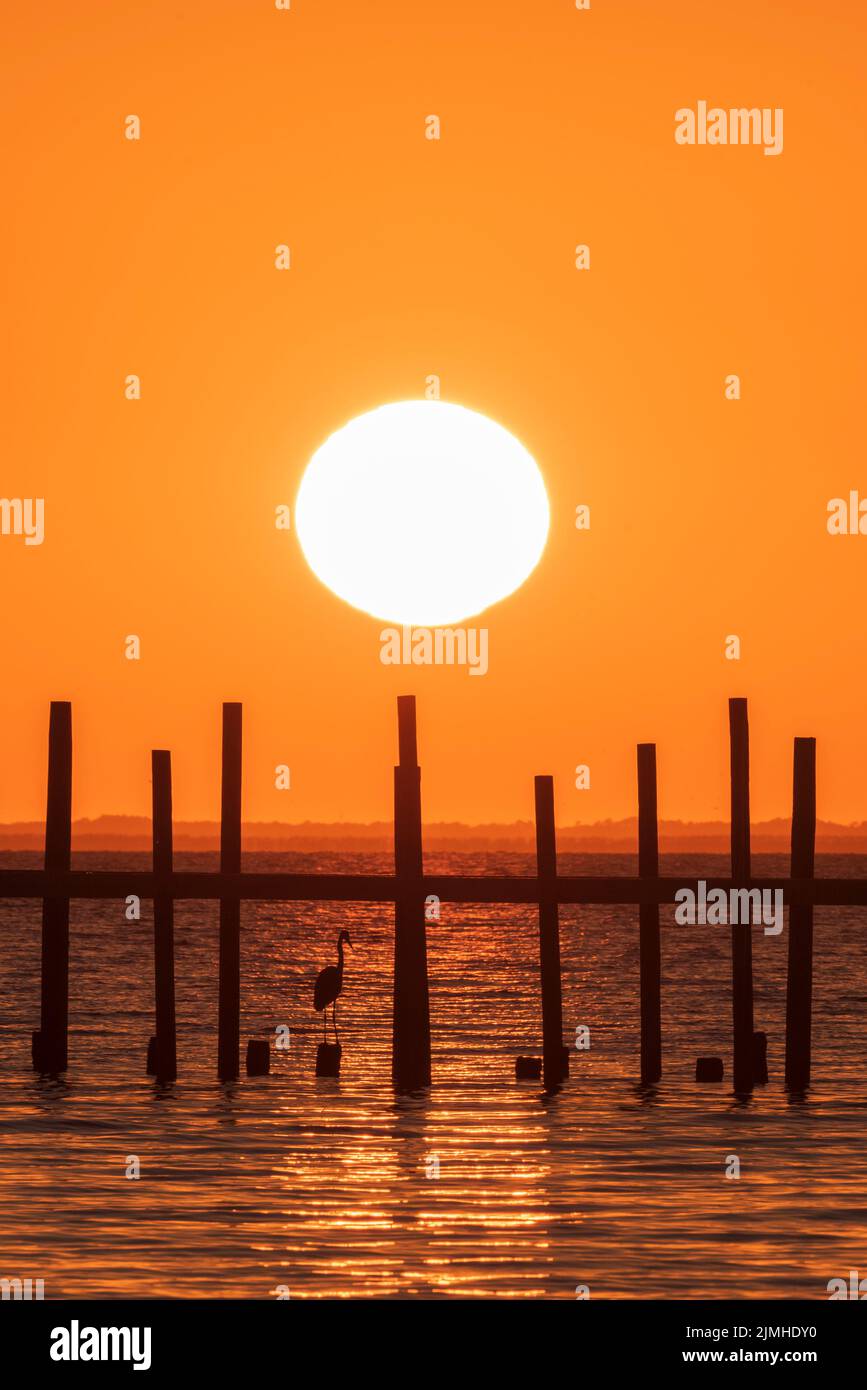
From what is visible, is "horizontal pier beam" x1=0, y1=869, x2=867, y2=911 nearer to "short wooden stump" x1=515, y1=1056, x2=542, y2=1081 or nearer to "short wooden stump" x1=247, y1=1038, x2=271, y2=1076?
"short wooden stump" x1=247, y1=1038, x2=271, y2=1076

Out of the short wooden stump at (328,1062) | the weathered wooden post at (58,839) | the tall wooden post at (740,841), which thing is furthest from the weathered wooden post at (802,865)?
the weathered wooden post at (58,839)

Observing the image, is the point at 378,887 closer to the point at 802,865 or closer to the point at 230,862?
the point at 230,862

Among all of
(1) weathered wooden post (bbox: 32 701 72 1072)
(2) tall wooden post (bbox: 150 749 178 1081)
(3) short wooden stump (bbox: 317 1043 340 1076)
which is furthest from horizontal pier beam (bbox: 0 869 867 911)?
(3) short wooden stump (bbox: 317 1043 340 1076)

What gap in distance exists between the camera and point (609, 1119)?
20.1 m

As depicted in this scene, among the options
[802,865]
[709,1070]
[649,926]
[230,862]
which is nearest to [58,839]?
[230,862]

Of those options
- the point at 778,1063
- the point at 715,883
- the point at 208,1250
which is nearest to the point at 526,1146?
the point at 715,883

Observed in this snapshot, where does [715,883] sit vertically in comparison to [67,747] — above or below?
below

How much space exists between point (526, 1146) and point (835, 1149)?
2.55 m

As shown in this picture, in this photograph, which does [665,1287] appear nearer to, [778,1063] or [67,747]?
[67,747]

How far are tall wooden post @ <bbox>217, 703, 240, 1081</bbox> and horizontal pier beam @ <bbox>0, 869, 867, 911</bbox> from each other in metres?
0.23

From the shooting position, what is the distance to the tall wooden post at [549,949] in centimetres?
2150

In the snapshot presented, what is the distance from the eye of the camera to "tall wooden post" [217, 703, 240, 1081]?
2145 cm

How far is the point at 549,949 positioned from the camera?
21984mm

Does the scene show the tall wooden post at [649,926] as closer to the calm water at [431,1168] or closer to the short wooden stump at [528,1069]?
the calm water at [431,1168]
